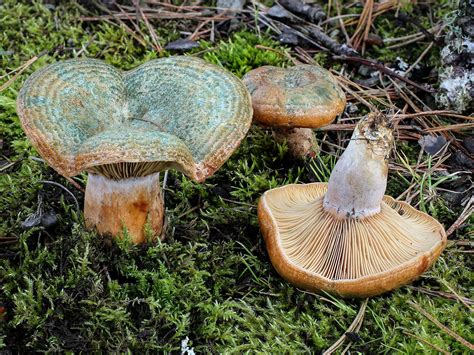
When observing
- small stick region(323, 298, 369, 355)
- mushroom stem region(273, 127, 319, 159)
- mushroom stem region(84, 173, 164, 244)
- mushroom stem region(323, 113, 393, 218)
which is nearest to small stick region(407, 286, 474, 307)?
small stick region(323, 298, 369, 355)

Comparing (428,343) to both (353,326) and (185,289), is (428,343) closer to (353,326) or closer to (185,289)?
(353,326)

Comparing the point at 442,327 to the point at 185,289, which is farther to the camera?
the point at 185,289

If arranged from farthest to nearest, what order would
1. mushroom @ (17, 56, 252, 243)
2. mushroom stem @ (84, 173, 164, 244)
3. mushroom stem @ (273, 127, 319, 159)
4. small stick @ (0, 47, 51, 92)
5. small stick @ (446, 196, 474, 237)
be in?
small stick @ (0, 47, 51, 92)
mushroom stem @ (273, 127, 319, 159)
small stick @ (446, 196, 474, 237)
mushroom stem @ (84, 173, 164, 244)
mushroom @ (17, 56, 252, 243)

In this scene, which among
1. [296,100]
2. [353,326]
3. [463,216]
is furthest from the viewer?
[463,216]

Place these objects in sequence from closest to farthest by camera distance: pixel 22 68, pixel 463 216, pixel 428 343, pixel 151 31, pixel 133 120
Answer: pixel 428 343, pixel 133 120, pixel 463 216, pixel 22 68, pixel 151 31

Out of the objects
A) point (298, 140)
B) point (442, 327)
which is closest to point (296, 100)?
point (298, 140)

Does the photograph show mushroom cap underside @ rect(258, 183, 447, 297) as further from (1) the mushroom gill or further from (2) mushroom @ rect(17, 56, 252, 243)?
(2) mushroom @ rect(17, 56, 252, 243)

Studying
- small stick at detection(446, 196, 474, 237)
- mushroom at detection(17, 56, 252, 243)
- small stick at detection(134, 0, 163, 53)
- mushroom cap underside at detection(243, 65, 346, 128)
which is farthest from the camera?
small stick at detection(134, 0, 163, 53)

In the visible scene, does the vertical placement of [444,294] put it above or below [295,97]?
below

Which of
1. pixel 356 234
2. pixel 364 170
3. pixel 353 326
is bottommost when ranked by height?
pixel 353 326
